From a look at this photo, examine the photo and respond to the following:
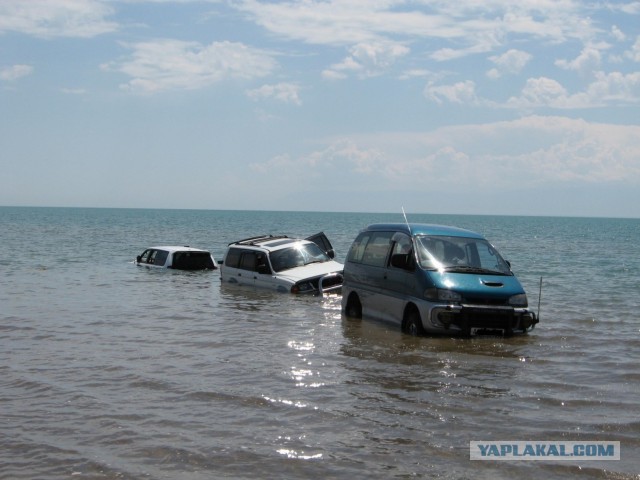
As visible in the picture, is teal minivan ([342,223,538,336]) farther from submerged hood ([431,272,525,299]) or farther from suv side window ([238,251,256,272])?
suv side window ([238,251,256,272])

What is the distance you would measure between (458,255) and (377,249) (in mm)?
1535

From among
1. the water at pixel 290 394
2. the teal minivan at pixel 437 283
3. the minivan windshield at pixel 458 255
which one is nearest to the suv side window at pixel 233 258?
the water at pixel 290 394

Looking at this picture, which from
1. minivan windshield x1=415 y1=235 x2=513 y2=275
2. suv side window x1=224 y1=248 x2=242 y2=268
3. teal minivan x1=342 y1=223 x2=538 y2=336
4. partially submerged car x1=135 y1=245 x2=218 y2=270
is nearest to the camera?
teal minivan x1=342 y1=223 x2=538 y2=336

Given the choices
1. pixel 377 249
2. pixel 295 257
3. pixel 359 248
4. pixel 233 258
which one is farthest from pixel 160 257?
pixel 377 249

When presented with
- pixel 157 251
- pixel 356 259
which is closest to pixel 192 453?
pixel 356 259

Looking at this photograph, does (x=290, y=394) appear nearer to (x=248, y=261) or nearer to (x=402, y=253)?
(x=402, y=253)

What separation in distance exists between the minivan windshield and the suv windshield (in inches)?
248

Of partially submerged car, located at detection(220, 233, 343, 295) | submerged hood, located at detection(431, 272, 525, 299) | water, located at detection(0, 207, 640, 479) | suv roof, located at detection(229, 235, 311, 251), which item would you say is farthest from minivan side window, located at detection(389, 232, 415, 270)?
suv roof, located at detection(229, 235, 311, 251)

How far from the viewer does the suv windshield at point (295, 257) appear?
1892 cm

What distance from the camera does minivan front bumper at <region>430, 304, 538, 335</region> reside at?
11836 millimetres

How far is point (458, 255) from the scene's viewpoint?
12977 mm

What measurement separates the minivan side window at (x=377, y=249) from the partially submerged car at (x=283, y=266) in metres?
3.88

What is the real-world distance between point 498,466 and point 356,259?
8.17 meters

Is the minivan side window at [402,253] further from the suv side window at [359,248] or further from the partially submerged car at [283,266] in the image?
the partially submerged car at [283,266]
